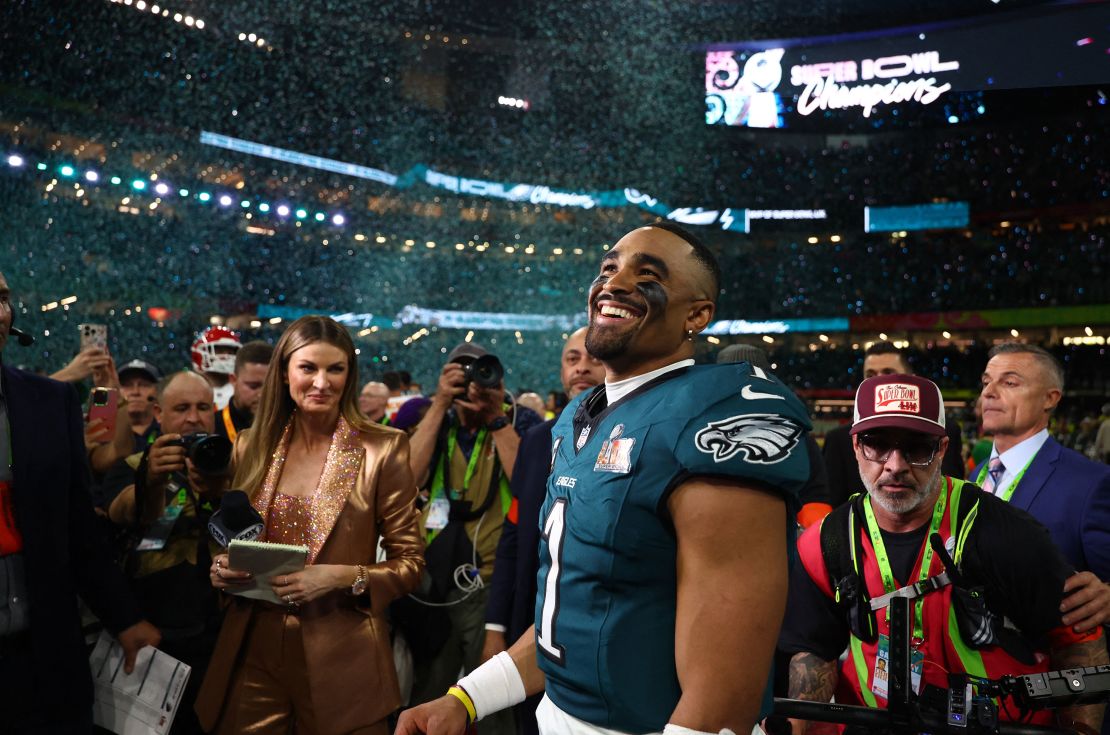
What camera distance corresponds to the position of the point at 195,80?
23.0 metres

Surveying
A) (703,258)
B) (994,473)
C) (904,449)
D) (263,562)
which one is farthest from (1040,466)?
(263,562)

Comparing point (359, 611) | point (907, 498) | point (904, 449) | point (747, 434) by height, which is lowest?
point (359, 611)

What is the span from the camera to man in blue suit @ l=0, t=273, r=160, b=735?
2.12 meters

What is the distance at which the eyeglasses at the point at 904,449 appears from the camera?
6.68 ft

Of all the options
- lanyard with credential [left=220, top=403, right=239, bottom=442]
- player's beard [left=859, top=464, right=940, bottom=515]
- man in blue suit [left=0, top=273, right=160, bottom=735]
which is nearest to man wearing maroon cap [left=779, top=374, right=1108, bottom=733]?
player's beard [left=859, top=464, right=940, bottom=515]

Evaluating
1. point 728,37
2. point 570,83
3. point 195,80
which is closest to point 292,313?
point 195,80

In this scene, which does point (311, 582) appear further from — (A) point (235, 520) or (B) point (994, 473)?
(B) point (994, 473)

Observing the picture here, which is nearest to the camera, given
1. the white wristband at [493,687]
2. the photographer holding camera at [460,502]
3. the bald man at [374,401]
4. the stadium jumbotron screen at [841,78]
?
the white wristband at [493,687]

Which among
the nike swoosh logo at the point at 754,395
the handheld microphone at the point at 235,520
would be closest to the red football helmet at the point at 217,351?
the handheld microphone at the point at 235,520

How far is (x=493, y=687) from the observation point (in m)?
1.60

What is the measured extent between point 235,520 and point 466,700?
3.06 ft

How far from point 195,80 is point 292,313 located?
20.8ft

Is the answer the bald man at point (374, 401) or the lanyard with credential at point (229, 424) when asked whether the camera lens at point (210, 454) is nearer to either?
the lanyard with credential at point (229, 424)

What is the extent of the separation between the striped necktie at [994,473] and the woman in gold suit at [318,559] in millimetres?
1895
